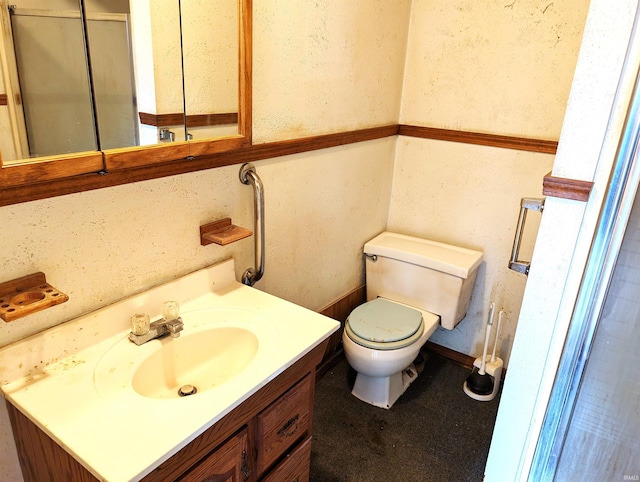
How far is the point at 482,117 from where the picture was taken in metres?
2.17

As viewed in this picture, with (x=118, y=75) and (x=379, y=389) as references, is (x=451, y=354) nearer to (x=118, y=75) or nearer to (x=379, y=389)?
(x=379, y=389)

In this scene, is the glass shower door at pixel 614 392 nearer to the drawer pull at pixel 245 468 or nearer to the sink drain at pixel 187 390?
the drawer pull at pixel 245 468

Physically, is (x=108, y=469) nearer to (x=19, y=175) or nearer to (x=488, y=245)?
(x=19, y=175)

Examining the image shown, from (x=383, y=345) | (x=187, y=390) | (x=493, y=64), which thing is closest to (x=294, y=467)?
(x=187, y=390)

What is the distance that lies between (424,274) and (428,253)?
11 cm

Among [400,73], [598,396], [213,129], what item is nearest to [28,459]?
[213,129]

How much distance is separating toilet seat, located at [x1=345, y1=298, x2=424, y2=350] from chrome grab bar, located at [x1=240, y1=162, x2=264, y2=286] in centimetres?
59

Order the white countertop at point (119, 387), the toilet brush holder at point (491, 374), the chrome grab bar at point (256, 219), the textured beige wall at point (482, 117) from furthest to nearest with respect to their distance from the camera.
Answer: the toilet brush holder at point (491, 374) < the textured beige wall at point (482, 117) < the chrome grab bar at point (256, 219) < the white countertop at point (119, 387)

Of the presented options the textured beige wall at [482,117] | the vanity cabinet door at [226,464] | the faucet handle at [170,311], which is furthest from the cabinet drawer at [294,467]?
the textured beige wall at [482,117]

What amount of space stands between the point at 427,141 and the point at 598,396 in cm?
141

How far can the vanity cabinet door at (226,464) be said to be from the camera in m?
1.02

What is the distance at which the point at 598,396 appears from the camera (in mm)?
1332

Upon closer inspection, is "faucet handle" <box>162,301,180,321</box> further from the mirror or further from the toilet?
the toilet

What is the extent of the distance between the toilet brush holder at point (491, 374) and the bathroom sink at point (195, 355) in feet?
4.61
